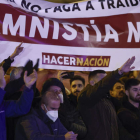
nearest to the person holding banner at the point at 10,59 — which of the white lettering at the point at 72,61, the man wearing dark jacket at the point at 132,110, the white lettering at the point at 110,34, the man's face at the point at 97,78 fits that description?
the white lettering at the point at 72,61

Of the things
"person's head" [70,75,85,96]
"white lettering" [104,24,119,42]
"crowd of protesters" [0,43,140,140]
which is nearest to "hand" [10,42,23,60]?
"crowd of protesters" [0,43,140,140]

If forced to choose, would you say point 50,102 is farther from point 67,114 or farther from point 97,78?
point 97,78

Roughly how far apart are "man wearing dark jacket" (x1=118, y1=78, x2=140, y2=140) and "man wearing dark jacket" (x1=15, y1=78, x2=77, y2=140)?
3.01ft

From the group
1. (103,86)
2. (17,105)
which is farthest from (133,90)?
(17,105)

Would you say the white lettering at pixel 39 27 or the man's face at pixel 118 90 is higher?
the white lettering at pixel 39 27

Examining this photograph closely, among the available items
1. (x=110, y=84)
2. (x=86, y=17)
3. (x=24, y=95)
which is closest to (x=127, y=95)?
(x=110, y=84)

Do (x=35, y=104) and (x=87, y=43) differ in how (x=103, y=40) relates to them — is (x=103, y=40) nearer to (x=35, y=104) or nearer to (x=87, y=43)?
(x=87, y=43)

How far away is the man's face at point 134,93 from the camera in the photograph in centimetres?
380

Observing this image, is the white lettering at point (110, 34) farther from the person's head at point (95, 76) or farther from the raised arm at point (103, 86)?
→ the raised arm at point (103, 86)

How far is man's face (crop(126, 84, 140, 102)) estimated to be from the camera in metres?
3.80

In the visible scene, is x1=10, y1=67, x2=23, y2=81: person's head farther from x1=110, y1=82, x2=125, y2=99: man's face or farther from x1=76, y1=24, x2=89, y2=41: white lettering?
x1=110, y1=82, x2=125, y2=99: man's face

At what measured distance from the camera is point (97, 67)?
354 cm

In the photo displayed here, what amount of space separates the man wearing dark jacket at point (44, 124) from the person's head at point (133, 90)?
3.89ft

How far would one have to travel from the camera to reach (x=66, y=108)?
10.9 ft
